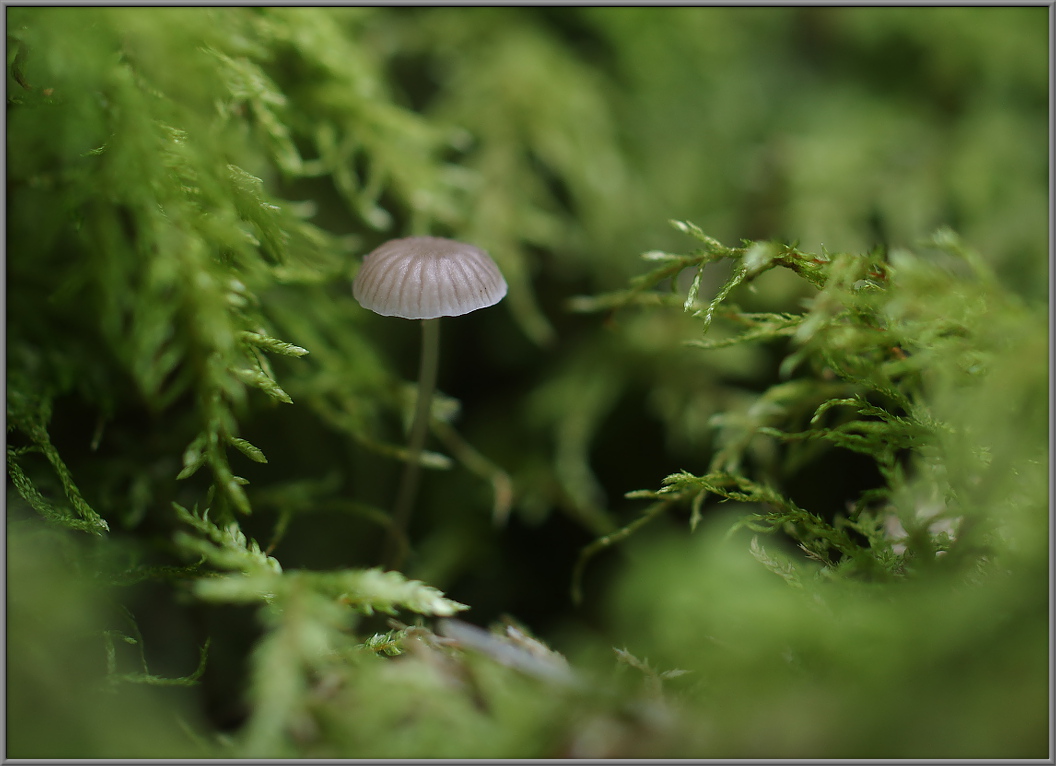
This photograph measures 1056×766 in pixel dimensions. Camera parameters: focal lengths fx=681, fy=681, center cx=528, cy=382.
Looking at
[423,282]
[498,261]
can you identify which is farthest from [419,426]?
[498,261]

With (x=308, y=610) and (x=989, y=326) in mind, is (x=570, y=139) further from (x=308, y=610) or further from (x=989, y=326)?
(x=308, y=610)

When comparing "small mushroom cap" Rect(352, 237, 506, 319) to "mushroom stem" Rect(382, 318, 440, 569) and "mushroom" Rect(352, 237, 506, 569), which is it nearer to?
"mushroom" Rect(352, 237, 506, 569)

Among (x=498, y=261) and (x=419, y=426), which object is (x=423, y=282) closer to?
(x=419, y=426)

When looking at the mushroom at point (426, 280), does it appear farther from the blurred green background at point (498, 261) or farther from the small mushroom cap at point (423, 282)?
the blurred green background at point (498, 261)

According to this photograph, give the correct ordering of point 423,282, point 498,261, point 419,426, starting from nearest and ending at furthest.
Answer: point 423,282 < point 419,426 < point 498,261

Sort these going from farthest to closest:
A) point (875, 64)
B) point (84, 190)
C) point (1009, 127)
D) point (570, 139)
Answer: point (875, 64) → point (1009, 127) → point (570, 139) → point (84, 190)

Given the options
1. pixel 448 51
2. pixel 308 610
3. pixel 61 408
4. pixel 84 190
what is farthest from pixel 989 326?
pixel 448 51

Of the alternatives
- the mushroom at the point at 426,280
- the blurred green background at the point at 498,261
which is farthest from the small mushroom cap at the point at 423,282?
the blurred green background at the point at 498,261
